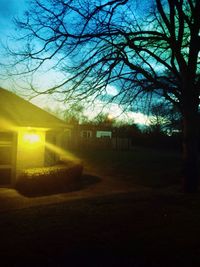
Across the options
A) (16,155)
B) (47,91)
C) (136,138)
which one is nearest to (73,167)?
(16,155)

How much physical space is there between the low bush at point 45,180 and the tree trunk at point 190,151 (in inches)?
193

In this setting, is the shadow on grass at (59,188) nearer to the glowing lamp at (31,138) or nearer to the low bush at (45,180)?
the low bush at (45,180)

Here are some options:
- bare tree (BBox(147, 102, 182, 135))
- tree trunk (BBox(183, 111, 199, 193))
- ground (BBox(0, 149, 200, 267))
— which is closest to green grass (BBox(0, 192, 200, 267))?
ground (BBox(0, 149, 200, 267))

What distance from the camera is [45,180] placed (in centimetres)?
1170

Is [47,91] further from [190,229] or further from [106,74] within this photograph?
[190,229]

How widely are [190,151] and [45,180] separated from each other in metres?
5.71

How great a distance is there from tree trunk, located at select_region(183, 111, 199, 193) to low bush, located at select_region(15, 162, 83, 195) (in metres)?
4.90

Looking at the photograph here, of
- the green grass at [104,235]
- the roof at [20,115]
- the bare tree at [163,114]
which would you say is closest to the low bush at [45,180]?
the roof at [20,115]

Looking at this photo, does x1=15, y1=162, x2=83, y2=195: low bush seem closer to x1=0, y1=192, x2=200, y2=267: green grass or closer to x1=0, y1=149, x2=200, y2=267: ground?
x1=0, y1=149, x2=200, y2=267: ground

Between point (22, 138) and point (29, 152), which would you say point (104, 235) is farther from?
point (29, 152)

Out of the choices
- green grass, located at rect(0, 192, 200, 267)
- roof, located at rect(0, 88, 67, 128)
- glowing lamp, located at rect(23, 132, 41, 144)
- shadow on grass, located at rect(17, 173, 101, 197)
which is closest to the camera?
green grass, located at rect(0, 192, 200, 267)

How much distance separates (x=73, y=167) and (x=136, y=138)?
124 ft

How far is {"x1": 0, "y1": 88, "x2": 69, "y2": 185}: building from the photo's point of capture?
1230 centimetres

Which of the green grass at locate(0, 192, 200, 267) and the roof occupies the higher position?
the roof
